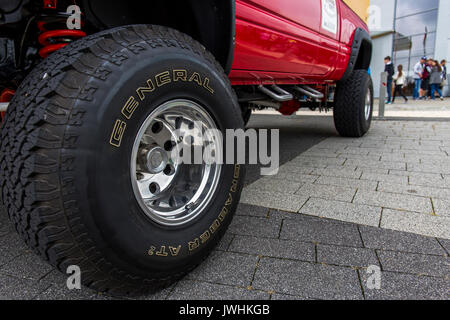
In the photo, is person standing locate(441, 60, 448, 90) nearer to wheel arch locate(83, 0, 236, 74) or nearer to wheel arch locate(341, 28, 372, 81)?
wheel arch locate(341, 28, 372, 81)

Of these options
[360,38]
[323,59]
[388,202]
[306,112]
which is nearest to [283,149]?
[323,59]

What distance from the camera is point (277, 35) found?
255 centimetres

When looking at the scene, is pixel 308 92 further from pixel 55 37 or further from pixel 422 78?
pixel 422 78

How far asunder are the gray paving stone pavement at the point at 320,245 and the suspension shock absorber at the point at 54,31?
1.09 m

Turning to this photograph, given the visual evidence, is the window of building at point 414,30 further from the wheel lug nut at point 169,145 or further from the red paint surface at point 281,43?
the wheel lug nut at point 169,145

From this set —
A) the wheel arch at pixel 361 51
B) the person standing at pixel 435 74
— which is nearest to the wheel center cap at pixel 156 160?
the wheel arch at pixel 361 51

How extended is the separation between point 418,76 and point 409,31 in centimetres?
299

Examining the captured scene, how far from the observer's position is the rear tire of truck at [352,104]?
4.96 meters

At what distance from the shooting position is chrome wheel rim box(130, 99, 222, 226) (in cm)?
157

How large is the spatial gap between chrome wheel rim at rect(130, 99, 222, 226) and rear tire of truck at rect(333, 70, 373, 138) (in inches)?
152

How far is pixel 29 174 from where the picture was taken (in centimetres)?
111

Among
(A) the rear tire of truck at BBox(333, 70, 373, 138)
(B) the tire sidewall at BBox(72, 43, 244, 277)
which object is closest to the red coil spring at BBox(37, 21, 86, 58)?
(B) the tire sidewall at BBox(72, 43, 244, 277)
